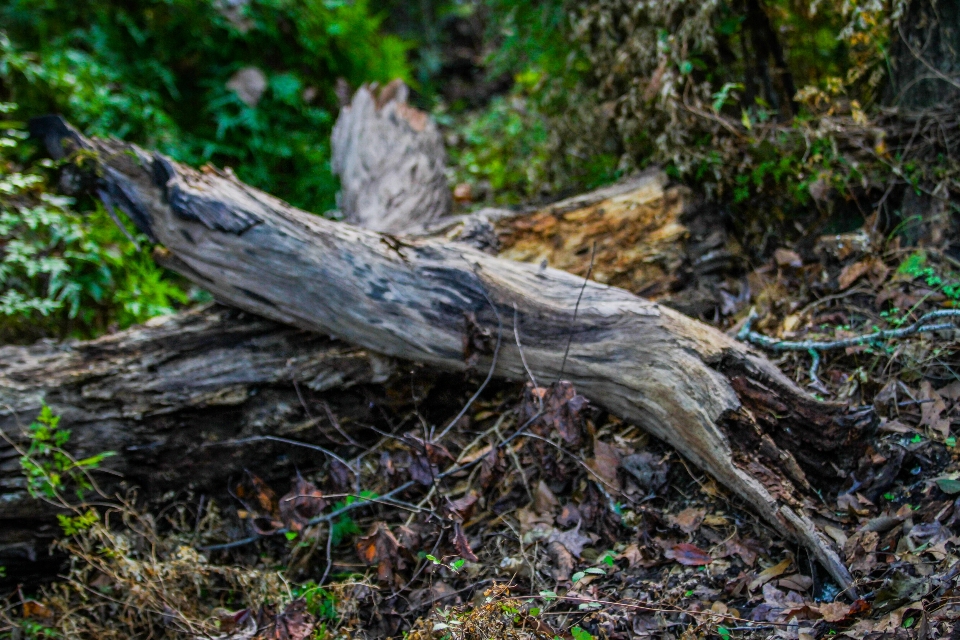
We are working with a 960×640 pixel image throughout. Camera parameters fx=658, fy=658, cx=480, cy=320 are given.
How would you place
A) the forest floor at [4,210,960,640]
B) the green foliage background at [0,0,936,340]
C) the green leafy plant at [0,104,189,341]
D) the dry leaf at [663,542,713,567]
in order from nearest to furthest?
1. the forest floor at [4,210,960,640]
2. the dry leaf at [663,542,713,567]
3. the green foliage background at [0,0,936,340]
4. the green leafy plant at [0,104,189,341]

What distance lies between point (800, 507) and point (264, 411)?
2.47 meters

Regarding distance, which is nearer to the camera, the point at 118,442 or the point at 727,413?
the point at 727,413

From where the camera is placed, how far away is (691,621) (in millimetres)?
2369

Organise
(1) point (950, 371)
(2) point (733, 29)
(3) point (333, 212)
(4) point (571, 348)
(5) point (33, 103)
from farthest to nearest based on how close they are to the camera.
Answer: (3) point (333, 212)
(5) point (33, 103)
(2) point (733, 29)
(4) point (571, 348)
(1) point (950, 371)

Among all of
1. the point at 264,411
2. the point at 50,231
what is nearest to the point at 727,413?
the point at 264,411

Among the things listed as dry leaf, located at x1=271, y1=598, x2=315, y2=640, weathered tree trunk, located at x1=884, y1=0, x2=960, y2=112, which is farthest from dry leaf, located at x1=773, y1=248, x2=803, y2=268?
dry leaf, located at x1=271, y1=598, x2=315, y2=640

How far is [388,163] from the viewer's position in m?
4.70

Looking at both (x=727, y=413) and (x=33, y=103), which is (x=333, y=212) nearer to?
(x=33, y=103)

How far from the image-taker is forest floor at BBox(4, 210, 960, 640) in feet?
7.73

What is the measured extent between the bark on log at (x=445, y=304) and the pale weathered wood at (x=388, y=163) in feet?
3.22

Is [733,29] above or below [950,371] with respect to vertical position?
above

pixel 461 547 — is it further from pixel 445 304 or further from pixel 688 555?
pixel 445 304

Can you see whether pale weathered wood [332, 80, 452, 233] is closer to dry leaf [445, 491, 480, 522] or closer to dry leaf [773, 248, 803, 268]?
dry leaf [445, 491, 480, 522]

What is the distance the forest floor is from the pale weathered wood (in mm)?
1533
